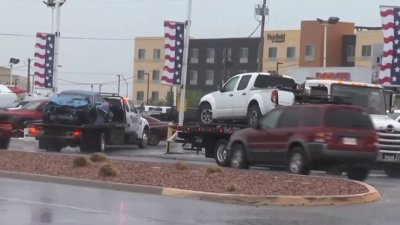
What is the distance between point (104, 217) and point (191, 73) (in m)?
85.3

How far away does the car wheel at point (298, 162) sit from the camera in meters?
19.2

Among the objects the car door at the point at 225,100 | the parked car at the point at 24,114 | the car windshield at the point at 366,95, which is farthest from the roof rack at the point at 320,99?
the parked car at the point at 24,114

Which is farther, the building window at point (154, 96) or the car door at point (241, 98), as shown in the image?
the building window at point (154, 96)

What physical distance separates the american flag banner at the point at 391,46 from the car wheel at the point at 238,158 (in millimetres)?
7500

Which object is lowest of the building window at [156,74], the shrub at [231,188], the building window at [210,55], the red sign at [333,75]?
the shrub at [231,188]

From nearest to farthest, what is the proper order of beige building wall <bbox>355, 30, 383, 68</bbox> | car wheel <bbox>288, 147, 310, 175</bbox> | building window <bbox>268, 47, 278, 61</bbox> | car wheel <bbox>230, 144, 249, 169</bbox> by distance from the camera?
car wheel <bbox>288, 147, 310, 175</bbox>
car wheel <bbox>230, 144, 249, 169</bbox>
beige building wall <bbox>355, 30, 383, 68</bbox>
building window <bbox>268, 47, 278, 61</bbox>

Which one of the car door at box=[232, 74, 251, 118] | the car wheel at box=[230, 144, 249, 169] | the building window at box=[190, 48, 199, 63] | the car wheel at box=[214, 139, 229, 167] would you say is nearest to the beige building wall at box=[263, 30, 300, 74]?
the building window at box=[190, 48, 199, 63]

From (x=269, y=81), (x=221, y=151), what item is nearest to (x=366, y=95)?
(x=269, y=81)

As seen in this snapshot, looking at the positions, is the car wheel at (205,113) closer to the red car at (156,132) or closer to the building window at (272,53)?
the red car at (156,132)

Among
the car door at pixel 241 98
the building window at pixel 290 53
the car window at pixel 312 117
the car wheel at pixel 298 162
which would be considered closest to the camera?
the car window at pixel 312 117

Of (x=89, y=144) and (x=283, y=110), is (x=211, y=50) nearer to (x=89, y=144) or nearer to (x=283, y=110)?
(x=89, y=144)

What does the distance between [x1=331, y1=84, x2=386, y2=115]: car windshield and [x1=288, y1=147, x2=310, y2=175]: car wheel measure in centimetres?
340

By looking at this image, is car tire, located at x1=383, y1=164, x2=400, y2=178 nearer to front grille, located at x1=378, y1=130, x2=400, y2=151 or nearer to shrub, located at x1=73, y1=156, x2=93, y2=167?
front grille, located at x1=378, y1=130, x2=400, y2=151

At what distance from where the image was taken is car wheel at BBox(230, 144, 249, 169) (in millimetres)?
21728
